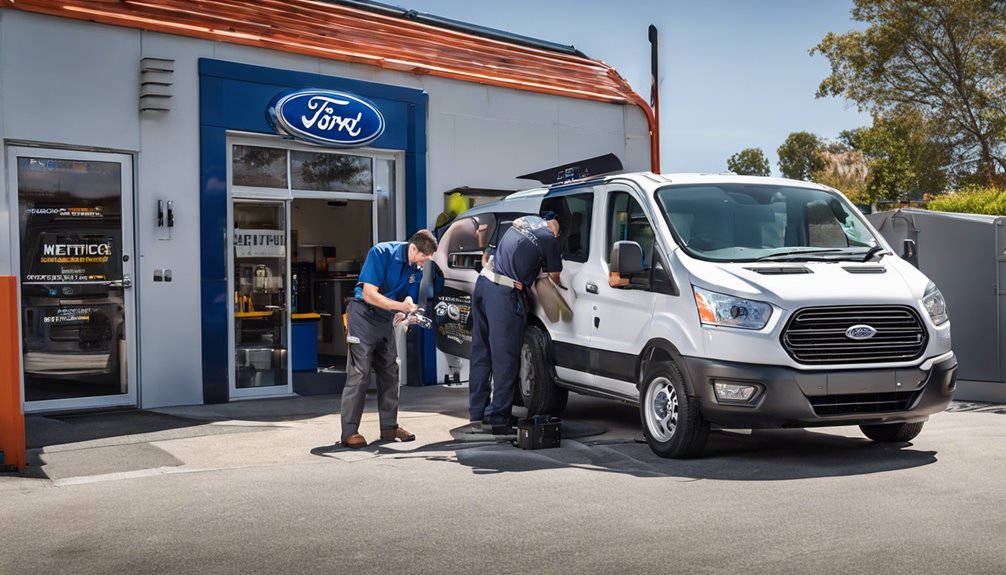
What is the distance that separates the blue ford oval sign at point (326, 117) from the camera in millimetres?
12469

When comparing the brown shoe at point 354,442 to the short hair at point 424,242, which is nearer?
the short hair at point 424,242

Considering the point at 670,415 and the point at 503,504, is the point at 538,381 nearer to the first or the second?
the point at 670,415

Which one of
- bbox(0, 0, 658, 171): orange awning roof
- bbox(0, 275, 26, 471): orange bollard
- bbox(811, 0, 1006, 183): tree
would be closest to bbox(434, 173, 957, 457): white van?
bbox(0, 275, 26, 471): orange bollard

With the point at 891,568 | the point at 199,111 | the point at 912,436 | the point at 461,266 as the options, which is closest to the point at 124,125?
the point at 199,111

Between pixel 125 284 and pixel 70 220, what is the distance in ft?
2.87

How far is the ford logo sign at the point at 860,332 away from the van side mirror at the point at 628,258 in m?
1.65

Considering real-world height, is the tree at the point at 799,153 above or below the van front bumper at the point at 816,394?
above

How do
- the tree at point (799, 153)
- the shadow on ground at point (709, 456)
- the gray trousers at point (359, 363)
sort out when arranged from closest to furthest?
1. the shadow on ground at point (709, 456)
2. the gray trousers at point (359, 363)
3. the tree at point (799, 153)

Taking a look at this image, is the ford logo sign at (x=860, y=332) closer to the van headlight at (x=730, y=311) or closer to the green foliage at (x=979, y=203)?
the van headlight at (x=730, y=311)

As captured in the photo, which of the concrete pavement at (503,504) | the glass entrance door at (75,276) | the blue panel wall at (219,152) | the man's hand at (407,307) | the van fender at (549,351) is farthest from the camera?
the blue panel wall at (219,152)

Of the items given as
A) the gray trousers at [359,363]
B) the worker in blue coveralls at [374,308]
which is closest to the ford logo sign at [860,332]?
the worker in blue coveralls at [374,308]

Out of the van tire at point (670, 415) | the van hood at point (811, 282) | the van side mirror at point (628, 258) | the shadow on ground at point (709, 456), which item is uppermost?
the van side mirror at point (628, 258)

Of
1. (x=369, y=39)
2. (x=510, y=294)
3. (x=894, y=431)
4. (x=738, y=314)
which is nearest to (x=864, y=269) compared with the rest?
(x=738, y=314)

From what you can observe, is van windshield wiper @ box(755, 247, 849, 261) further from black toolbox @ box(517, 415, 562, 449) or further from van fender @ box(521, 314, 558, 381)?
van fender @ box(521, 314, 558, 381)
